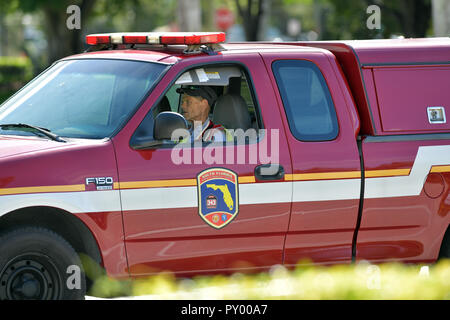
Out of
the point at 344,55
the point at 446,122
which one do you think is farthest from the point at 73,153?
the point at 446,122

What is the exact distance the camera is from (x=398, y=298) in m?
4.50

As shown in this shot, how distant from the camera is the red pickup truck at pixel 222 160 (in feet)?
18.6

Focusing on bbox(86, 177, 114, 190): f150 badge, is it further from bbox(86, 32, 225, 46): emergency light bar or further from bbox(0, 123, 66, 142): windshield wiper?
bbox(86, 32, 225, 46): emergency light bar

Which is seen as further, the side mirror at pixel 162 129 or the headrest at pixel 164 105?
the headrest at pixel 164 105

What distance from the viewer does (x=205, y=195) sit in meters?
5.93

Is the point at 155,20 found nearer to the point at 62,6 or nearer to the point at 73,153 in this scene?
the point at 62,6

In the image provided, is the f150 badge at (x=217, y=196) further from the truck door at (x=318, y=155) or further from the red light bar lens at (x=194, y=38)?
the red light bar lens at (x=194, y=38)

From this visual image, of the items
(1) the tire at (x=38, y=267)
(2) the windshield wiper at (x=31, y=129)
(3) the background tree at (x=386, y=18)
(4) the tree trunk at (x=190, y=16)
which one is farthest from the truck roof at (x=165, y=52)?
(4) the tree trunk at (x=190, y=16)

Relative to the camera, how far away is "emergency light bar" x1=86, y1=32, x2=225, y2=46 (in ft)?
20.4

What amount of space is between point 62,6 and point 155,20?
46.2 m

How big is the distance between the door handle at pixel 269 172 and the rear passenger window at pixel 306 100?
277 millimetres

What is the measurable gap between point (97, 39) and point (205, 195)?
1710mm

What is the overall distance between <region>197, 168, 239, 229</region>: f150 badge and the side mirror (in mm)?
320

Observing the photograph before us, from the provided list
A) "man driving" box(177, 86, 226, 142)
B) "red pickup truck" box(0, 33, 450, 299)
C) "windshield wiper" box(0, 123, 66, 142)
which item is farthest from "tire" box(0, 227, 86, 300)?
"man driving" box(177, 86, 226, 142)
